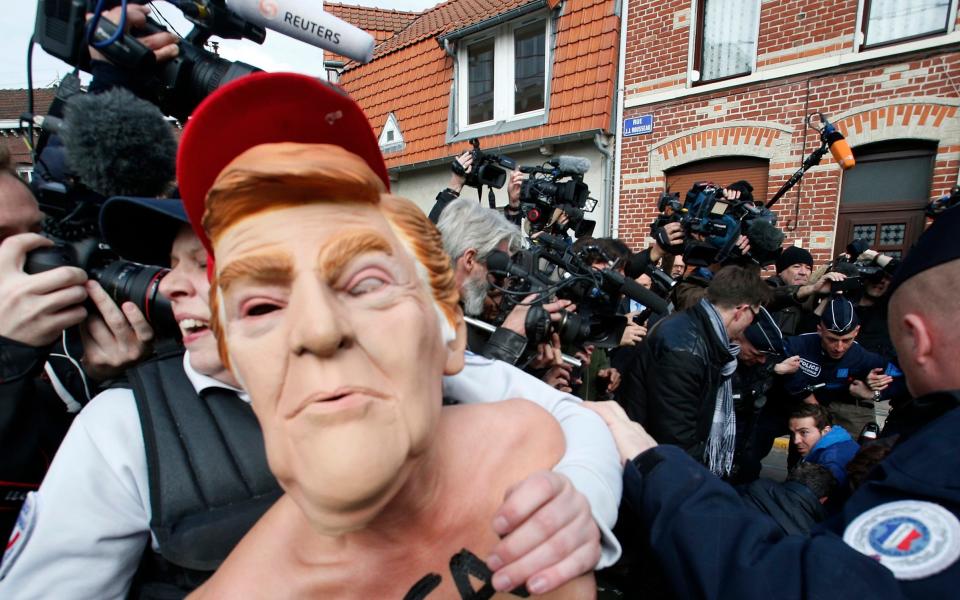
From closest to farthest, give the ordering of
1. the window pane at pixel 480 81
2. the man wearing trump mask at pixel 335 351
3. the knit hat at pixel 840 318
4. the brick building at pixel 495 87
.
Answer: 1. the man wearing trump mask at pixel 335 351
2. the knit hat at pixel 840 318
3. the brick building at pixel 495 87
4. the window pane at pixel 480 81

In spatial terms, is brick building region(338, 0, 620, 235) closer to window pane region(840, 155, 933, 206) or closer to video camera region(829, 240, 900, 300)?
window pane region(840, 155, 933, 206)

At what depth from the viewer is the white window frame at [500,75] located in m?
8.33

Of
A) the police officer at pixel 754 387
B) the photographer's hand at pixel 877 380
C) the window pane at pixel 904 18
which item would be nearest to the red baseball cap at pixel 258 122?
the police officer at pixel 754 387

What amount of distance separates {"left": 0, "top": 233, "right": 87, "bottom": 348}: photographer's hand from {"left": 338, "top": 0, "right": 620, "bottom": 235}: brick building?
739 centimetres

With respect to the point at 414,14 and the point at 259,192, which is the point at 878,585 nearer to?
the point at 259,192

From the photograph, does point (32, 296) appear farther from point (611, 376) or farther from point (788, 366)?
point (788, 366)

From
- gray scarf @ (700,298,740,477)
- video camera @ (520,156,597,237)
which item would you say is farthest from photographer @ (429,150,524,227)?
gray scarf @ (700,298,740,477)

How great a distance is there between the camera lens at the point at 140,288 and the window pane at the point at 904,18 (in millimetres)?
7846

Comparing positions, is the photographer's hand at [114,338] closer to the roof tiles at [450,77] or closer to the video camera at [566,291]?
the video camera at [566,291]

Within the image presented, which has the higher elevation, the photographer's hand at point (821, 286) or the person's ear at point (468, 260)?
the person's ear at point (468, 260)

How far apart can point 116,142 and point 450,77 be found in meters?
8.86

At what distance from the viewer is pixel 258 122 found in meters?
0.77

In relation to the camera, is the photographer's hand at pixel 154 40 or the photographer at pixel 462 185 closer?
the photographer's hand at pixel 154 40

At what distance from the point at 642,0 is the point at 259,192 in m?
8.05
